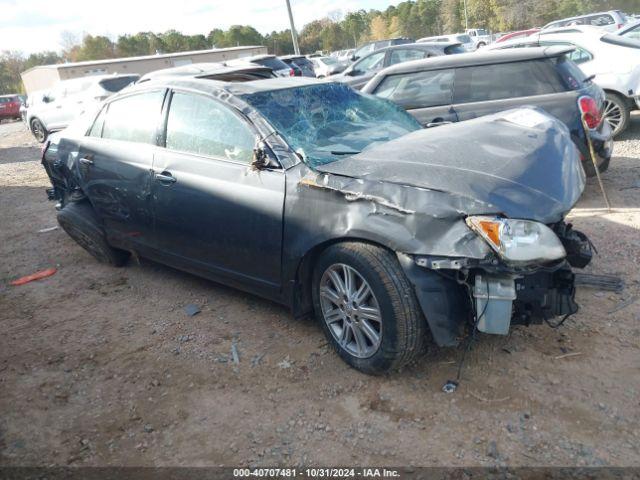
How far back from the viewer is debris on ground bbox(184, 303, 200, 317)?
3961mm

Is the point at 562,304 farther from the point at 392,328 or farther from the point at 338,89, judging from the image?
the point at 338,89

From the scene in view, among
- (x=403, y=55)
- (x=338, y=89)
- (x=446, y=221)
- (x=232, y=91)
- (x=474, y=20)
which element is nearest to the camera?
(x=446, y=221)

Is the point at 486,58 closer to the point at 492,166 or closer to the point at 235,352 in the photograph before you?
the point at 492,166

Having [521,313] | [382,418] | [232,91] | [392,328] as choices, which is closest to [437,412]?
[382,418]

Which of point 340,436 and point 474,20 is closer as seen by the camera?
point 340,436

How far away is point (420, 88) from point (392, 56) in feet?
19.7

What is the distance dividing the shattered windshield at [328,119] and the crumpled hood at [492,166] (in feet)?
0.63

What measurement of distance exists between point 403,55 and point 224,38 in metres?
64.5

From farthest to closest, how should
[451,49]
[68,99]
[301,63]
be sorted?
[301,63], [68,99], [451,49]

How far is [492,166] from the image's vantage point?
2.82 metres

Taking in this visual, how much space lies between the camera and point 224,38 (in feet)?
229

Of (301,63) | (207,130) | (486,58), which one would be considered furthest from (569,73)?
(301,63)

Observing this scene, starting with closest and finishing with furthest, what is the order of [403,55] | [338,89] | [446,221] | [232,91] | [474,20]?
[446,221] → [232,91] → [338,89] → [403,55] → [474,20]

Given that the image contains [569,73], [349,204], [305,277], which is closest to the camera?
[349,204]
